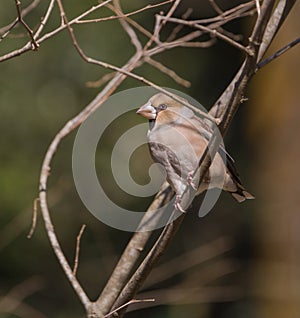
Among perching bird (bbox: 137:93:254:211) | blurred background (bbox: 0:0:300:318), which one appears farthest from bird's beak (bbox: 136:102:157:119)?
blurred background (bbox: 0:0:300:318)

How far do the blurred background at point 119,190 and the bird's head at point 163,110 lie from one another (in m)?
2.62

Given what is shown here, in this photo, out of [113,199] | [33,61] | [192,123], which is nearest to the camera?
[192,123]

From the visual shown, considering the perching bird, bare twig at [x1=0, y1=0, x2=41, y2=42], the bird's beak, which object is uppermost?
bare twig at [x1=0, y1=0, x2=41, y2=42]

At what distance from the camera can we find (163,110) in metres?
2.36

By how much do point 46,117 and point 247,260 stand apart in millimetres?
1839

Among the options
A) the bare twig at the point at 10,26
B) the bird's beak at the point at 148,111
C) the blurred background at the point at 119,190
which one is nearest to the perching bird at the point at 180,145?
the bird's beak at the point at 148,111

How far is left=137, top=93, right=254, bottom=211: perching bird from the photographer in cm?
227

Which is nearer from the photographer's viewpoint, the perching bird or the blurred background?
the perching bird

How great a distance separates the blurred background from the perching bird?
2.62 metres

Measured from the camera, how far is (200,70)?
6.08 metres

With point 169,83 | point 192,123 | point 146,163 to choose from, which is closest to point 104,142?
point 146,163

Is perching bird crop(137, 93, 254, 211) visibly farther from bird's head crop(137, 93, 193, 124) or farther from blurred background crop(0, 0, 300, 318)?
blurred background crop(0, 0, 300, 318)

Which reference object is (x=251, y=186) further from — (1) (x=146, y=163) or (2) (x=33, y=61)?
(2) (x=33, y=61)

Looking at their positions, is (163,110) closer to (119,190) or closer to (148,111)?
(148,111)
